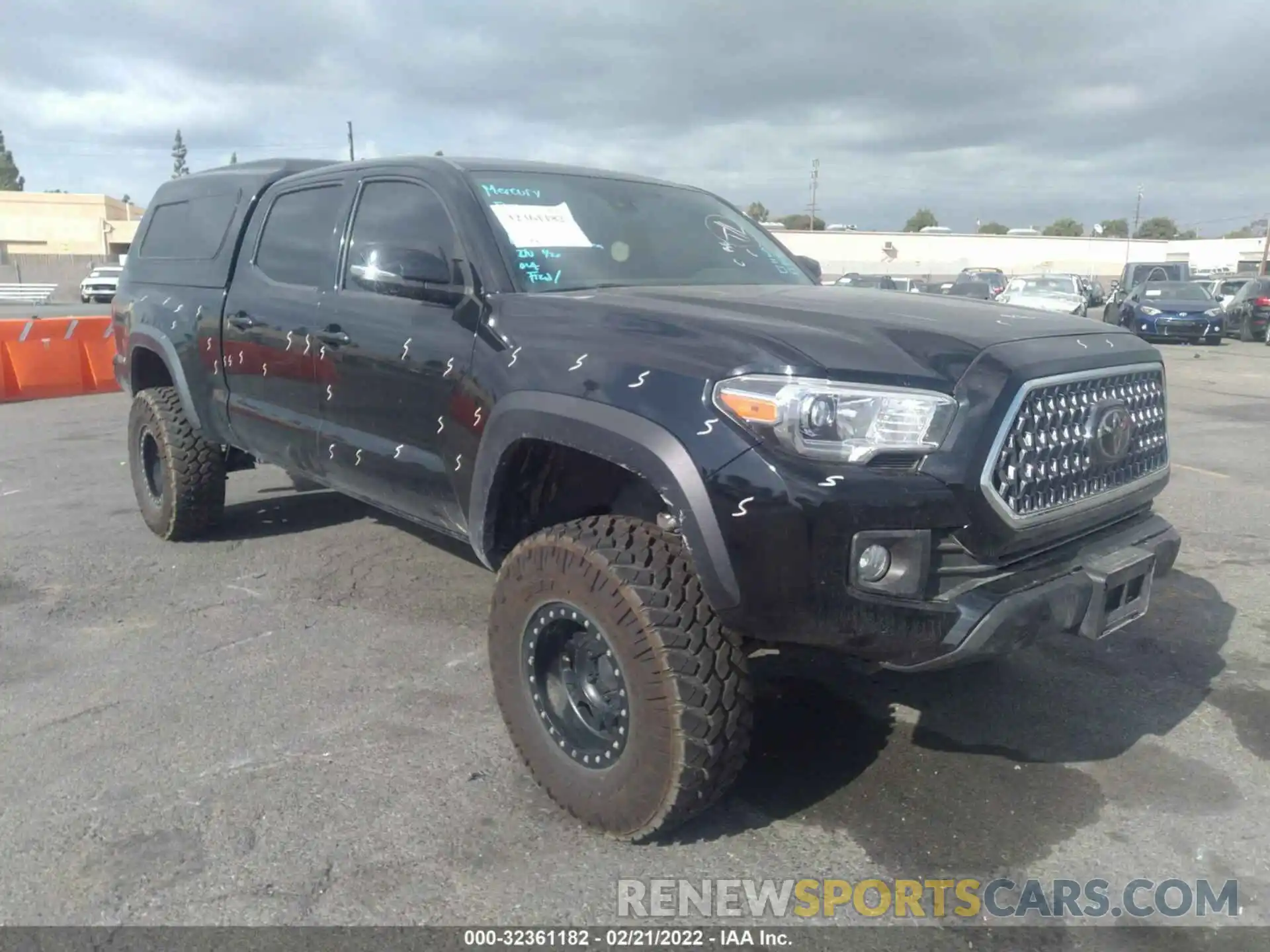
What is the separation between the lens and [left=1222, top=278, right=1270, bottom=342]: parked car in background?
2355 centimetres

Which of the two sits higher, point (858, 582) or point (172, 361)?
point (172, 361)

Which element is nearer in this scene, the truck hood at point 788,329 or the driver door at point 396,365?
the truck hood at point 788,329

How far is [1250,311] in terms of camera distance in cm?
2402

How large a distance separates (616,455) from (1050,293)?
715 inches

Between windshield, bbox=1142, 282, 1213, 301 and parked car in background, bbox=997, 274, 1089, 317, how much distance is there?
371cm

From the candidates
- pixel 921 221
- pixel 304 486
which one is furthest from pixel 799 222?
pixel 304 486

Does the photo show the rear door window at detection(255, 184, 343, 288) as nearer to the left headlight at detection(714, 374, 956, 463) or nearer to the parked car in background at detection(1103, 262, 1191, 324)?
the left headlight at detection(714, 374, 956, 463)

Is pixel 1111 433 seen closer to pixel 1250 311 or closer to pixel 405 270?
pixel 405 270

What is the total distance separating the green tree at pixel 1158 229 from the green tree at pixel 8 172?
394 feet

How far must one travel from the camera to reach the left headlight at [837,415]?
2.55 metres

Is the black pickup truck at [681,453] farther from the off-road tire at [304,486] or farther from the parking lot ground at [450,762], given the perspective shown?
the off-road tire at [304,486]

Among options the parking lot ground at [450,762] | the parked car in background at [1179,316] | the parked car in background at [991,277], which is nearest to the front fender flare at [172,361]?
the parking lot ground at [450,762]

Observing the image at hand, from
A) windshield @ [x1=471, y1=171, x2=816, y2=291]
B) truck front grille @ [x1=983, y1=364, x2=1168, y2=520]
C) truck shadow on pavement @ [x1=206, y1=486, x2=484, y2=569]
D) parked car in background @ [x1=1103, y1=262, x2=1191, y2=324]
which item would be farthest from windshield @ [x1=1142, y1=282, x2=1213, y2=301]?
truck front grille @ [x1=983, y1=364, x2=1168, y2=520]

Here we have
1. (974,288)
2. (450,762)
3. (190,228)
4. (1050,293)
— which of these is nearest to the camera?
(450,762)
